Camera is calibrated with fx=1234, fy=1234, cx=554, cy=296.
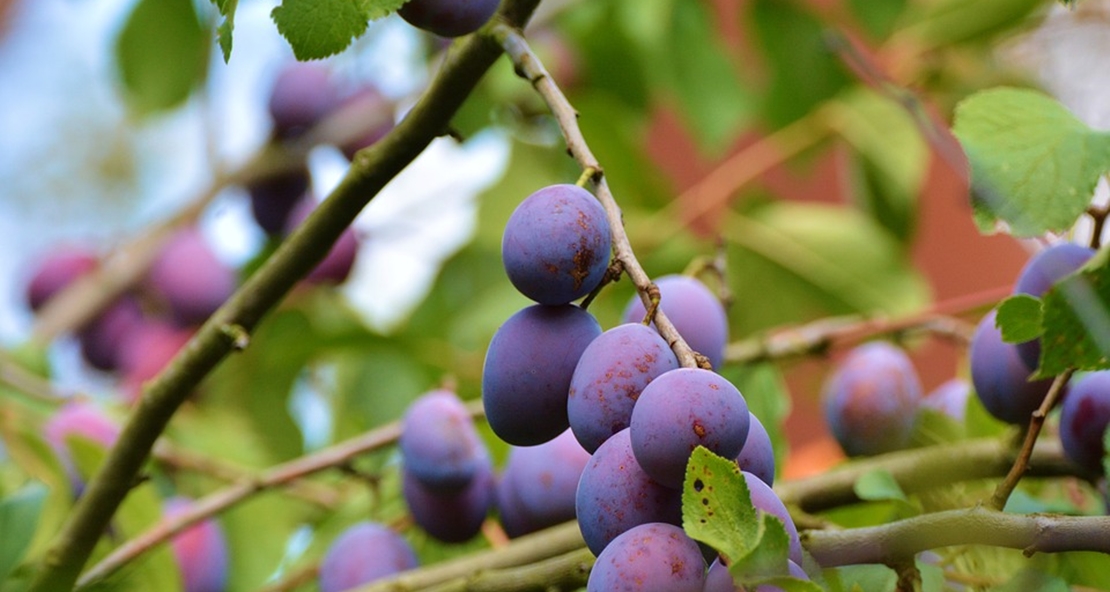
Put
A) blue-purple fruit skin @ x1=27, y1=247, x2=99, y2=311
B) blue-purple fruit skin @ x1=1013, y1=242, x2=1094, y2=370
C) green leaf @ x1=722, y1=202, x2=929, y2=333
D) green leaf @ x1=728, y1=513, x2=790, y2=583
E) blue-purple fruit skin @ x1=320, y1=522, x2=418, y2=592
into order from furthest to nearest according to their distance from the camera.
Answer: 1. blue-purple fruit skin @ x1=27, y1=247, x2=99, y2=311
2. green leaf @ x1=722, y1=202, x2=929, y2=333
3. blue-purple fruit skin @ x1=320, y1=522, x2=418, y2=592
4. blue-purple fruit skin @ x1=1013, y1=242, x2=1094, y2=370
5. green leaf @ x1=728, y1=513, x2=790, y2=583

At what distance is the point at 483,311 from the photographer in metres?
0.77

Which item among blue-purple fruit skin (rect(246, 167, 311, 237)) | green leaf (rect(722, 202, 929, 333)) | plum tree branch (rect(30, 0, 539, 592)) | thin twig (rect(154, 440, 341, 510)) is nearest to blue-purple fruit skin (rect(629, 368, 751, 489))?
plum tree branch (rect(30, 0, 539, 592))

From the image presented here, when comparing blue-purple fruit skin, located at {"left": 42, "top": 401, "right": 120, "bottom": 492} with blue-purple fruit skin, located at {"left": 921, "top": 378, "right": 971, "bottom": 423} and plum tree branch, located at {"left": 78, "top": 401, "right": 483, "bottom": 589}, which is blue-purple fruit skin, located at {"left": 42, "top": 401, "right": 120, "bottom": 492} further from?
blue-purple fruit skin, located at {"left": 921, "top": 378, "right": 971, "bottom": 423}

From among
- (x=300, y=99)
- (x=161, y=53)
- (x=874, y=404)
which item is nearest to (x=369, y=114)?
(x=300, y=99)

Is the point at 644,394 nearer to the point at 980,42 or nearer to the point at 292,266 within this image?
the point at 292,266

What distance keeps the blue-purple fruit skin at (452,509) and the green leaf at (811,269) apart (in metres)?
→ 0.41

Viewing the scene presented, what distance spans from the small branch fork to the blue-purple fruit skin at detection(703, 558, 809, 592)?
0.15 feet

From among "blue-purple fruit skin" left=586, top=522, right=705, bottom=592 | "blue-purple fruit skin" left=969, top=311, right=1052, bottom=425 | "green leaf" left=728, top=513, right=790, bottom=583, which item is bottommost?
"blue-purple fruit skin" left=969, top=311, right=1052, bottom=425

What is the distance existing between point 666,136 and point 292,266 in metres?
1.53

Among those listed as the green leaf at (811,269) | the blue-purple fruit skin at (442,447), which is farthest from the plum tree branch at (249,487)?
the green leaf at (811,269)

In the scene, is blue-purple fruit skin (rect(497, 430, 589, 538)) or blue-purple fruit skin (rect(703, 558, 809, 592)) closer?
blue-purple fruit skin (rect(703, 558, 809, 592))

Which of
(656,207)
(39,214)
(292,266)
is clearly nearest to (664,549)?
(292,266)

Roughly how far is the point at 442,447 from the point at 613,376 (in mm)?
206

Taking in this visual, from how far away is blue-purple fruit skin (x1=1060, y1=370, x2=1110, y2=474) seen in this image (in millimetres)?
366
